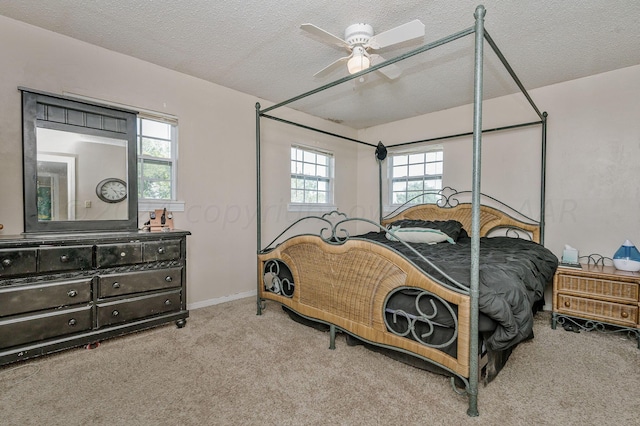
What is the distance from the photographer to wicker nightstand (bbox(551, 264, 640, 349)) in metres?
2.41

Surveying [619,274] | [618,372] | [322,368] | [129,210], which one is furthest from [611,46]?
[129,210]

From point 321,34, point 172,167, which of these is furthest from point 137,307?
point 321,34

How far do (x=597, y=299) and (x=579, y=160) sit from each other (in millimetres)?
1490

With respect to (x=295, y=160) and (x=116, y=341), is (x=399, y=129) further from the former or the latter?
(x=116, y=341)

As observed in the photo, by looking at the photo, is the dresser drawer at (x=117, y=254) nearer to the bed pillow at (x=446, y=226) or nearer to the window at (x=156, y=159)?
the window at (x=156, y=159)

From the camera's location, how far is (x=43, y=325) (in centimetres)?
205

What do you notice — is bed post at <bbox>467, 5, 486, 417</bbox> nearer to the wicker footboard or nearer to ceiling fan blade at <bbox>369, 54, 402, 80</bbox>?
the wicker footboard

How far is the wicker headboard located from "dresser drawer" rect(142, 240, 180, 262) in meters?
3.01

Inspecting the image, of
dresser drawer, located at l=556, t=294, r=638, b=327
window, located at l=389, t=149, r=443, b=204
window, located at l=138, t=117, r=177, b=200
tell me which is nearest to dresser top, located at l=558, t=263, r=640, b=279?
dresser drawer, located at l=556, t=294, r=638, b=327

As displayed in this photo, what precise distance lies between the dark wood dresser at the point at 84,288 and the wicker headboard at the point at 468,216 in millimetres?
3134

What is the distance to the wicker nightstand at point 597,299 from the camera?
2412 millimetres

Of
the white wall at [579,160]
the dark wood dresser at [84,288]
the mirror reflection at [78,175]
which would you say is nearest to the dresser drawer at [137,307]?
the dark wood dresser at [84,288]

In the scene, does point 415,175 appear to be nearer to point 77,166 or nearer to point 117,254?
point 117,254

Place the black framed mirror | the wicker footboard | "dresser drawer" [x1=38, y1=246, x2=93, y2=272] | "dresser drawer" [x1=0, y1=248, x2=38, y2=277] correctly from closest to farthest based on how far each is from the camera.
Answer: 1. the wicker footboard
2. "dresser drawer" [x1=0, y1=248, x2=38, y2=277]
3. "dresser drawer" [x1=38, y1=246, x2=93, y2=272]
4. the black framed mirror
